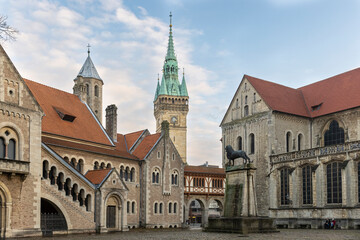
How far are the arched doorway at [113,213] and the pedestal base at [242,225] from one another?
33.4ft

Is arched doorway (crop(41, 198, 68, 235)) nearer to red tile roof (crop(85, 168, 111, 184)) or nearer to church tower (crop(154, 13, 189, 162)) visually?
red tile roof (crop(85, 168, 111, 184))

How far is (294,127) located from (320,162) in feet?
29.4

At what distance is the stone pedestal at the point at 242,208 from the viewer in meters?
28.0

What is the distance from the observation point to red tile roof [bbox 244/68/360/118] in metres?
48.7

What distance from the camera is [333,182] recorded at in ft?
136

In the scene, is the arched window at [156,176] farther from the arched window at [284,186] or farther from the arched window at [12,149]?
the arched window at [12,149]

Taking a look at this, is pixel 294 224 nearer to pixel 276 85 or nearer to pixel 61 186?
pixel 276 85

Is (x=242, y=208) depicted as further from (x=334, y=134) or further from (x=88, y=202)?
(x=334, y=134)

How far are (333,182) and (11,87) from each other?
2950 centimetres

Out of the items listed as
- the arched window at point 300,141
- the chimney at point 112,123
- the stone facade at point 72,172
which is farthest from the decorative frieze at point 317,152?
the chimney at point 112,123

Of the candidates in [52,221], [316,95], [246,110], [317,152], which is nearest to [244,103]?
[246,110]

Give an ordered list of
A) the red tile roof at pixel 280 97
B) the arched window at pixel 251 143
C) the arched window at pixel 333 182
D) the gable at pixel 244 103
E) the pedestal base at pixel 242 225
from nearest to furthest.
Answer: the pedestal base at pixel 242 225 < the arched window at pixel 333 182 < the red tile roof at pixel 280 97 < the gable at pixel 244 103 < the arched window at pixel 251 143

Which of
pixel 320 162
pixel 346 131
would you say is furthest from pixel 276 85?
pixel 320 162

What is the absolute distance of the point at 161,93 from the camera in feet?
367
